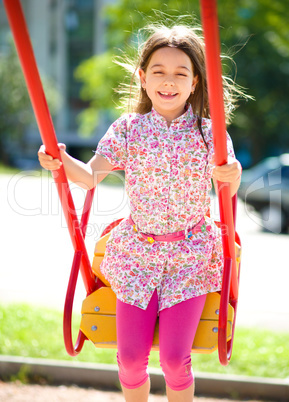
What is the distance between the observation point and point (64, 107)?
40.6m

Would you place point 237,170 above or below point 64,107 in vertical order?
below

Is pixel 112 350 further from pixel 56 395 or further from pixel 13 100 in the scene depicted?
pixel 13 100

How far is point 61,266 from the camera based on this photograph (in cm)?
705

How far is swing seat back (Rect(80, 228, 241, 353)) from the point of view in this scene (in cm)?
217

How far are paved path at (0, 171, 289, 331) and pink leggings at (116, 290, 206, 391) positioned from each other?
2.05 meters

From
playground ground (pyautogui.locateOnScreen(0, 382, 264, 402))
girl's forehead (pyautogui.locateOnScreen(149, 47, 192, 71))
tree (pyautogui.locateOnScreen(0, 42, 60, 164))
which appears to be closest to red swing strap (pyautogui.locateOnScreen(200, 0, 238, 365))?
girl's forehead (pyautogui.locateOnScreen(149, 47, 192, 71))

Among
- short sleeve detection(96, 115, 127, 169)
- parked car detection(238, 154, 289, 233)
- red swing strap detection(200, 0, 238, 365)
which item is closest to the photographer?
red swing strap detection(200, 0, 238, 365)

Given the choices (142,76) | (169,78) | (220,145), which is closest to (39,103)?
(220,145)

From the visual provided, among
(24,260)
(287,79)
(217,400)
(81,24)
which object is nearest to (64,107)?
(81,24)

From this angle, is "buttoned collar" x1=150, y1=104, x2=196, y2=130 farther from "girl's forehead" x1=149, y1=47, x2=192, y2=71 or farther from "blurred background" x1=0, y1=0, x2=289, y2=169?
"blurred background" x1=0, y1=0, x2=289, y2=169

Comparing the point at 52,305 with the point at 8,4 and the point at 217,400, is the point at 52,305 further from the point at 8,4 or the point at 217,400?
the point at 8,4

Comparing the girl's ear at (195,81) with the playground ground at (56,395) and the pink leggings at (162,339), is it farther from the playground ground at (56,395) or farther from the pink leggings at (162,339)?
the playground ground at (56,395)

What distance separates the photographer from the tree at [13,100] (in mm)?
33906

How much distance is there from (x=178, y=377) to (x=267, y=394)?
148 cm
